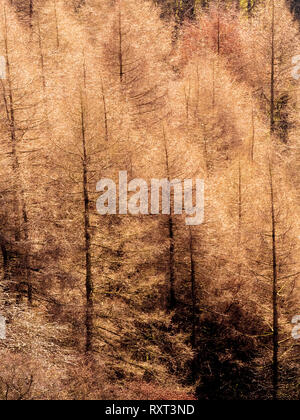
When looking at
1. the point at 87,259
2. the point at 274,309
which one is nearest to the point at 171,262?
the point at 87,259

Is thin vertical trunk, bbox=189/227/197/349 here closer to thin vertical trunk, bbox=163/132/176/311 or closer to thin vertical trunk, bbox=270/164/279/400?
thin vertical trunk, bbox=163/132/176/311

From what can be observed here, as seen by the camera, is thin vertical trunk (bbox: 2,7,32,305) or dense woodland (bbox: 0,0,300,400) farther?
thin vertical trunk (bbox: 2,7,32,305)

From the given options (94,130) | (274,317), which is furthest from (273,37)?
(274,317)

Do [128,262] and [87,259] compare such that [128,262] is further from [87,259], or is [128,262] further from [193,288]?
[193,288]

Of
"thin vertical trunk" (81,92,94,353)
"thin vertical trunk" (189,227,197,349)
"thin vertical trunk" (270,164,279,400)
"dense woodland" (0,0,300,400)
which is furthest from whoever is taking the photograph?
"thin vertical trunk" (189,227,197,349)

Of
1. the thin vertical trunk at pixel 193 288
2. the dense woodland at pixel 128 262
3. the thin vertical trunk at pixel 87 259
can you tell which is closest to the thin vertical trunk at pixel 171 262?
the dense woodland at pixel 128 262

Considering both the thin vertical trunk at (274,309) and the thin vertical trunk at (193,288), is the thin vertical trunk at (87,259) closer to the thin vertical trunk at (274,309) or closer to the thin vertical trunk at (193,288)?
the thin vertical trunk at (193,288)

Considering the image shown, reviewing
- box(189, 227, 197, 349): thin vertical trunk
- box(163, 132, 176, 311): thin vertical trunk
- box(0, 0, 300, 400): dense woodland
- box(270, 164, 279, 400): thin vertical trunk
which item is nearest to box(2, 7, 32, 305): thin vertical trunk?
box(0, 0, 300, 400): dense woodland

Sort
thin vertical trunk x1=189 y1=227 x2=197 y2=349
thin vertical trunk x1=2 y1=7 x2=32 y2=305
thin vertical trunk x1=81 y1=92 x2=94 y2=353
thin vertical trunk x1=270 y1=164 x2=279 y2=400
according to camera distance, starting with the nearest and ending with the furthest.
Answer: thin vertical trunk x1=81 y1=92 x2=94 y2=353 → thin vertical trunk x1=270 y1=164 x2=279 y2=400 → thin vertical trunk x1=2 y1=7 x2=32 y2=305 → thin vertical trunk x1=189 y1=227 x2=197 y2=349

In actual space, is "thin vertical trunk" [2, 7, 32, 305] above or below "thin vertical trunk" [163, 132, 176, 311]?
above

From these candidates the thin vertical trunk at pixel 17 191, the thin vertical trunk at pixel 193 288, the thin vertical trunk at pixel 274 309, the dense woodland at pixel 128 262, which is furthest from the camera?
the thin vertical trunk at pixel 193 288

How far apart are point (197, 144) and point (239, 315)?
9.40 meters

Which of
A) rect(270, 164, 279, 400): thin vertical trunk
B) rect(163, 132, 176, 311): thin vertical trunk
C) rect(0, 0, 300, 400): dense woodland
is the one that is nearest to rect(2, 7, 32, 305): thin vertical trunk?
rect(0, 0, 300, 400): dense woodland
